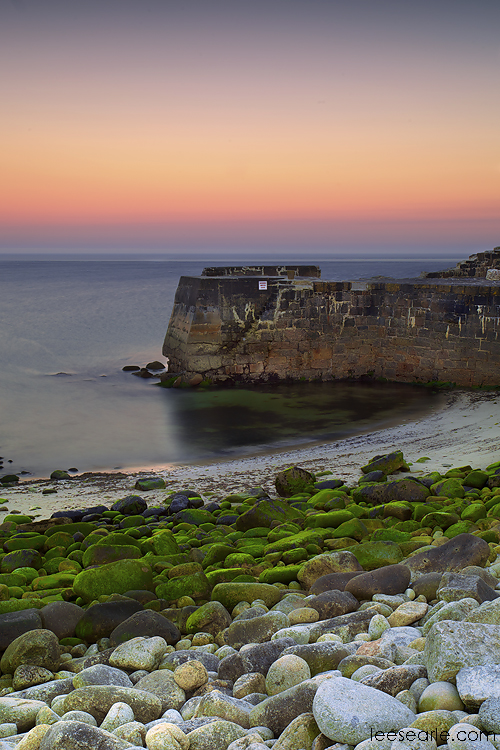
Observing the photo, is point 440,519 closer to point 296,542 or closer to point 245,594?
point 296,542

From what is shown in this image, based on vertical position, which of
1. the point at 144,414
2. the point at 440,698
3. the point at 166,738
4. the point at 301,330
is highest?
the point at 301,330

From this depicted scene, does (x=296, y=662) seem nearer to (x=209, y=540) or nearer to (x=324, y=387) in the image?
(x=209, y=540)

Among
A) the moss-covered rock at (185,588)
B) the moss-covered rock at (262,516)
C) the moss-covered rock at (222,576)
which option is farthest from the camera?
the moss-covered rock at (262,516)

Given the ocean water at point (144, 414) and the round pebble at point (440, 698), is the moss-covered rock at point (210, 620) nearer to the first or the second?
the round pebble at point (440, 698)

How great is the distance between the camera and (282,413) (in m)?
11.7

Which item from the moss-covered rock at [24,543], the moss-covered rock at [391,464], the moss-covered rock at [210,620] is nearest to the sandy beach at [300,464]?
the moss-covered rock at [391,464]

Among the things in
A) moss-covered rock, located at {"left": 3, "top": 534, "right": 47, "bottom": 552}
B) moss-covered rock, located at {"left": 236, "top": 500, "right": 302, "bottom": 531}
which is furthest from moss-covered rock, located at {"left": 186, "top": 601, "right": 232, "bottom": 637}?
moss-covered rock, located at {"left": 3, "top": 534, "right": 47, "bottom": 552}

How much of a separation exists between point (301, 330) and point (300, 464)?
19.9ft

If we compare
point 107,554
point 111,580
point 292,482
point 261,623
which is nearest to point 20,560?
point 107,554

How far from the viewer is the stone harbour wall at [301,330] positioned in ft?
44.0

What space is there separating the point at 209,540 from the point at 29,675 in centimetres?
227

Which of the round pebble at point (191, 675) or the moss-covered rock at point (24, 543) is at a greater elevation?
the round pebble at point (191, 675)

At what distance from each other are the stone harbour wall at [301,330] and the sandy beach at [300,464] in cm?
345

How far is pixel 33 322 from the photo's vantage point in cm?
2814
